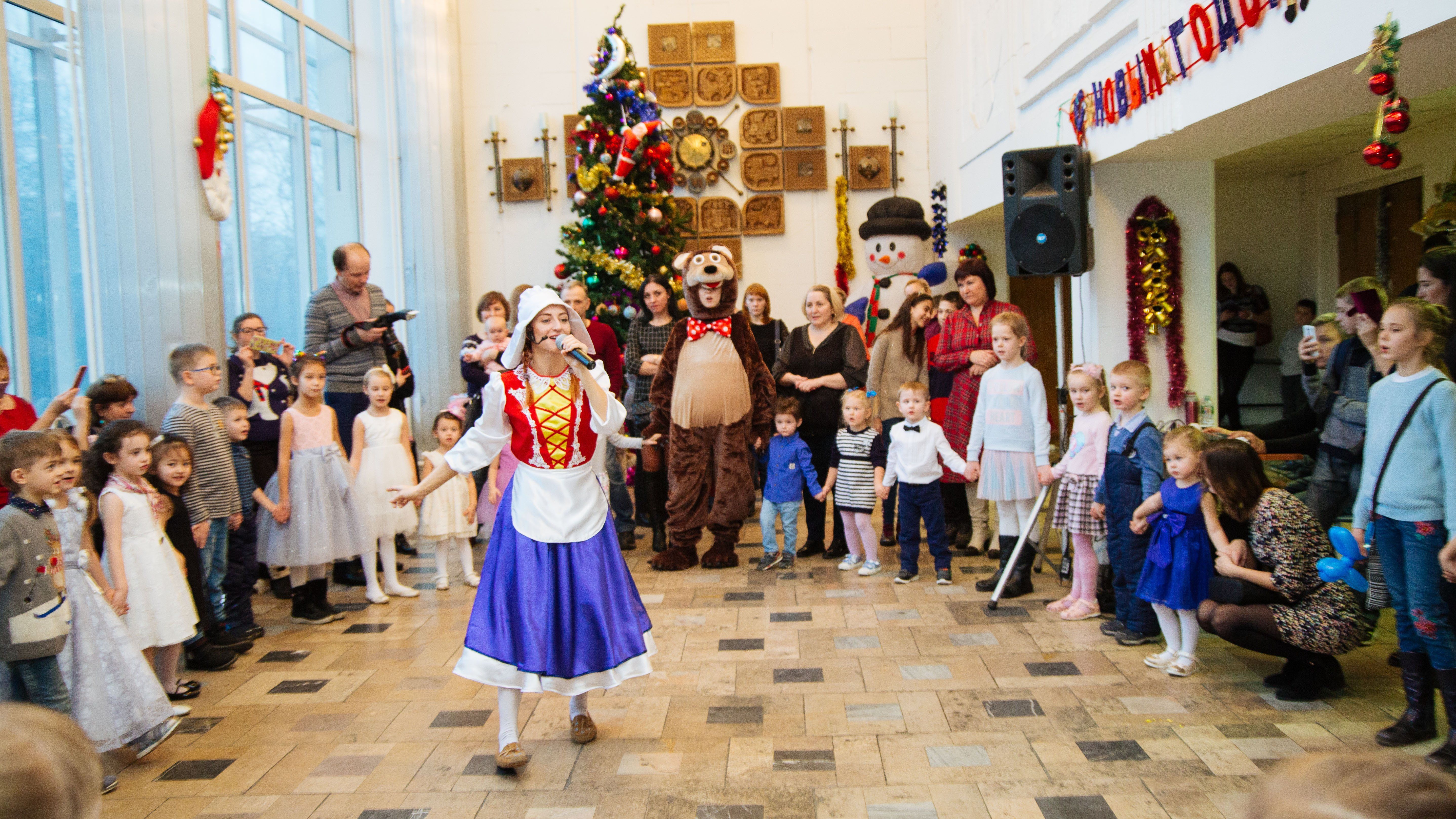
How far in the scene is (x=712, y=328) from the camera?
19.3ft

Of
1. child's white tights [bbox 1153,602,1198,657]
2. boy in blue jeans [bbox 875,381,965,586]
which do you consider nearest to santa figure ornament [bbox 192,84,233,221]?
boy in blue jeans [bbox 875,381,965,586]

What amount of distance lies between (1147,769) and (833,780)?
0.93 meters

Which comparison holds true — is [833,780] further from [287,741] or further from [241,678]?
[241,678]

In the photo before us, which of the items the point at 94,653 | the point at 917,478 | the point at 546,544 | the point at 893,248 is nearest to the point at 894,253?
the point at 893,248

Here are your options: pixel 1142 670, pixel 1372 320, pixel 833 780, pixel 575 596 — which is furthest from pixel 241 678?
pixel 1372 320

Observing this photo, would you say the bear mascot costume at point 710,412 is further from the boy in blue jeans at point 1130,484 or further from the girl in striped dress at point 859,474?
the boy in blue jeans at point 1130,484

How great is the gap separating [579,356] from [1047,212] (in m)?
2.83

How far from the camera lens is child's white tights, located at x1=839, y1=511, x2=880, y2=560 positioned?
576cm

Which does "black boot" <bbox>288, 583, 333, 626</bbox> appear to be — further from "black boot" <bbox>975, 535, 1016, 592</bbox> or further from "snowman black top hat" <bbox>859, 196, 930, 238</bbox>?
"snowman black top hat" <bbox>859, 196, 930, 238</bbox>

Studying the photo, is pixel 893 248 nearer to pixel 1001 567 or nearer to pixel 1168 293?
pixel 1168 293

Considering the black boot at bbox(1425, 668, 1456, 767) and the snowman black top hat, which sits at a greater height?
the snowman black top hat

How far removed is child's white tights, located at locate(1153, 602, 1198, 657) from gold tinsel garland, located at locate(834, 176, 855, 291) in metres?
5.71

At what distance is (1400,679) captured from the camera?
12.4ft

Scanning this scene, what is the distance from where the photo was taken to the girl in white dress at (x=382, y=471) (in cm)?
534
